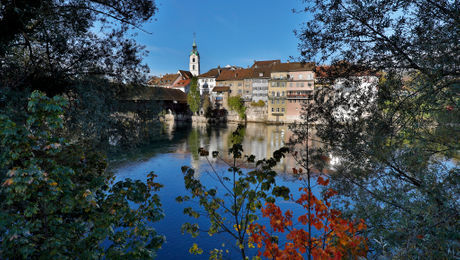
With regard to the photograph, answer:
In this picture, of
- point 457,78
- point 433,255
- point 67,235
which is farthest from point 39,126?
point 457,78

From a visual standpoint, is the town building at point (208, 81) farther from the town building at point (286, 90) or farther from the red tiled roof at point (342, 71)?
the red tiled roof at point (342, 71)

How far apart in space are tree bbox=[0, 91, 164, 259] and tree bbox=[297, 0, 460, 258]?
10.2 ft

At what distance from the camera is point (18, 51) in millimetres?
5348

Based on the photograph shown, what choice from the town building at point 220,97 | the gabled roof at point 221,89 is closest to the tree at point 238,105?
the town building at point 220,97

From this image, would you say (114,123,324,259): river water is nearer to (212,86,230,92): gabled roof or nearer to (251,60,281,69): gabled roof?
(212,86,230,92): gabled roof

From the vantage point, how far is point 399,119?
4.07m

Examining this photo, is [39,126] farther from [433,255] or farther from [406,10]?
[406,10]

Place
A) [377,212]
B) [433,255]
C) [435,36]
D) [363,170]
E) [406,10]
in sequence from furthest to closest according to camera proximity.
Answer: [363,170]
[377,212]
[406,10]
[435,36]
[433,255]

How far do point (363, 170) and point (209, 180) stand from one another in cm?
1157

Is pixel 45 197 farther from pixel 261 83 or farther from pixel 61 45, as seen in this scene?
pixel 261 83

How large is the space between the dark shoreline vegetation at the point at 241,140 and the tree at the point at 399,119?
0.02 m

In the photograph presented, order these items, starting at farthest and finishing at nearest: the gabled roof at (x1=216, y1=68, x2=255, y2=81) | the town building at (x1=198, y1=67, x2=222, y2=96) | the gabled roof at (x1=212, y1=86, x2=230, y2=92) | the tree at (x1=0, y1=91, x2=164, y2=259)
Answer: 1. the town building at (x1=198, y1=67, x2=222, y2=96)
2. the gabled roof at (x1=212, y1=86, x2=230, y2=92)
3. the gabled roof at (x1=216, y1=68, x2=255, y2=81)
4. the tree at (x1=0, y1=91, x2=164, y2=259)

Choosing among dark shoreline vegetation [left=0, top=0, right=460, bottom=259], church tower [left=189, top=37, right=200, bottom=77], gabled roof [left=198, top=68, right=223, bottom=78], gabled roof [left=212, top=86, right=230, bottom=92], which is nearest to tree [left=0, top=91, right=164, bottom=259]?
dark shoreline vegetation [left=0, top=0, right=460, bottom=259]

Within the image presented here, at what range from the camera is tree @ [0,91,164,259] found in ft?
7.32
